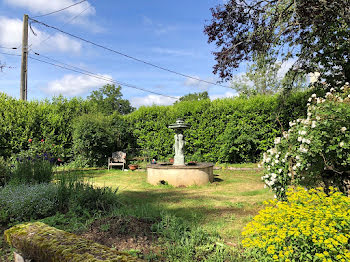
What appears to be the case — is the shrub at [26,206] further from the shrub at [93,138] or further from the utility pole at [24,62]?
the utility pole at [24,62]

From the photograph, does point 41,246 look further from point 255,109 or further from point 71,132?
point 71,132

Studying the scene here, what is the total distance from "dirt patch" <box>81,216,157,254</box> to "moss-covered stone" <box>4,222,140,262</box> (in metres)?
1.14

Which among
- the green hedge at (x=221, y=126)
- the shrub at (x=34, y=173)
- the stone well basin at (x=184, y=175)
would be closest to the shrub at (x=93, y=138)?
the green hedge at (x=221, y=126)

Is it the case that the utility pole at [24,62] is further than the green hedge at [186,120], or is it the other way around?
the utility pole at [24,62]

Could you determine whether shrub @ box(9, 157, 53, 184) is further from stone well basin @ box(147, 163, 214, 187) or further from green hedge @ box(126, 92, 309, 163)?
green hedge @ box(126, 92, 309, 163)

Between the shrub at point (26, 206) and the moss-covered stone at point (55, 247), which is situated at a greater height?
the moss-covered stone at point (55, 247)

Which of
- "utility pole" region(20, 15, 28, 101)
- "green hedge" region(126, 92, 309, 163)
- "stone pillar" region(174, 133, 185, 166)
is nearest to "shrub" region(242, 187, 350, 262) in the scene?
"stone pillar" region(174, 133, 185, 166)

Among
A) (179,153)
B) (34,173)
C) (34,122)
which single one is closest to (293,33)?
(179,153)

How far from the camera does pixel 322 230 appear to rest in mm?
2473

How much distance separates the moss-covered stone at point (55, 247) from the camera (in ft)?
5.51

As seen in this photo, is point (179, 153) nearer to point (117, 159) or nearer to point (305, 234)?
point (117, 159)

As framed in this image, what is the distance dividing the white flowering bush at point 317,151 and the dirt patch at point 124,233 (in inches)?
94.1

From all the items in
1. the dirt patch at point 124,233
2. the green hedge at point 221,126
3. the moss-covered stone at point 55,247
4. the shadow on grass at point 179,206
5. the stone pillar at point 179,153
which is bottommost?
the shadow on grass at point 179,206

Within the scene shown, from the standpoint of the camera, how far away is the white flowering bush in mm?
4117
